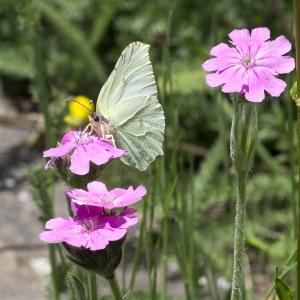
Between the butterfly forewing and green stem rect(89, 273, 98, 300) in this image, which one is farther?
the butterfly forewing

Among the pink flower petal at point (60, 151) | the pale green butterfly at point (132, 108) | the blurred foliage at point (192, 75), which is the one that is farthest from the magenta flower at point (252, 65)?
the blurred foliage at point (192, 75)

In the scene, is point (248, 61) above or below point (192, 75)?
below

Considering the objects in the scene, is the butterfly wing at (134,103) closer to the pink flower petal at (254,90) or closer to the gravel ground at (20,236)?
the pink flower petal at (254,90)

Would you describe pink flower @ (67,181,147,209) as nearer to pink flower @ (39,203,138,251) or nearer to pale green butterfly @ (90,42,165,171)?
pink flower @ (39,203,138,251)

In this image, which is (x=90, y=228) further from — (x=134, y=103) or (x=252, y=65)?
(x=134, y=103)

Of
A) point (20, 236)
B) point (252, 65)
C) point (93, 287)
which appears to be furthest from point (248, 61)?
point (20, 236)

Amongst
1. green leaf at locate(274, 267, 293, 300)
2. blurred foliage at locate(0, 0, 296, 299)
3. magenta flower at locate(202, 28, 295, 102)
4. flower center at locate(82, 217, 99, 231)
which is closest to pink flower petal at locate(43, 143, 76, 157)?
flower center at locate(82, 217, 99, 231)

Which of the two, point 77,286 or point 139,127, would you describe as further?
point 139,127

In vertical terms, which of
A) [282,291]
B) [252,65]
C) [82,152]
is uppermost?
[252,65]

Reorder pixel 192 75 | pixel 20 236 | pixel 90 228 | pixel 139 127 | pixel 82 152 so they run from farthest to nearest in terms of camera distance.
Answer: pixel 192 75
pixel 20 236
pixel 139 127
pixel 82 152
pixel 90 228
